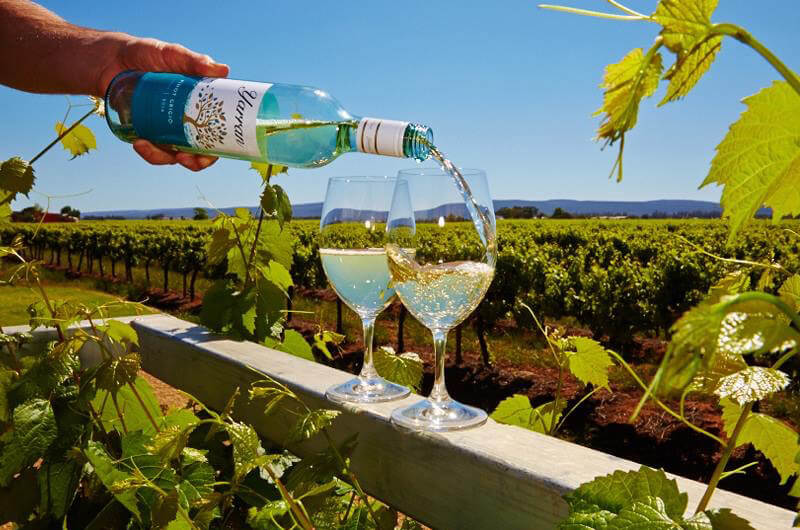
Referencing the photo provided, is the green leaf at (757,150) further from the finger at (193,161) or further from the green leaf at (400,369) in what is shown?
the finger at (193,161)

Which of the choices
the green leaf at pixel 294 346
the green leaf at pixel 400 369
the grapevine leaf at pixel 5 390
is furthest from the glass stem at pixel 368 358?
the grapevine leaf at pixel 5 390

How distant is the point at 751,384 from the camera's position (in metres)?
0.68

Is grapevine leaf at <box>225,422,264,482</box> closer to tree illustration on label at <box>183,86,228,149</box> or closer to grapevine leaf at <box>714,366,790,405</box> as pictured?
grapevine leaf at <box>714,366,790,405</box>

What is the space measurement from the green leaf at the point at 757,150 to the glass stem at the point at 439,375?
0.73 meters

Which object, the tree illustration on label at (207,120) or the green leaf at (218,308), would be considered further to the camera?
the green leaf at (218,308)

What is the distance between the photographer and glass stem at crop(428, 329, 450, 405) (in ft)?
4.11

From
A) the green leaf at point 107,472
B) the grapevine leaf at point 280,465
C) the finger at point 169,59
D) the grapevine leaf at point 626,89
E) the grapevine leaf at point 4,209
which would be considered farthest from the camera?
the finger at point 169,59

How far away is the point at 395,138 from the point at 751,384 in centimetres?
90

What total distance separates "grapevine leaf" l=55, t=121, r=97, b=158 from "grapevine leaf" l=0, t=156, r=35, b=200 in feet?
1.23

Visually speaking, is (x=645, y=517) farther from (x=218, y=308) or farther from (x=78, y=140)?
(x=78, y=140)

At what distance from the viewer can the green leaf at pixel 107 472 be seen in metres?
1.17

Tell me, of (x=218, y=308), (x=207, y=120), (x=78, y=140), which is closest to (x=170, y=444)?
(x=207, y=120)

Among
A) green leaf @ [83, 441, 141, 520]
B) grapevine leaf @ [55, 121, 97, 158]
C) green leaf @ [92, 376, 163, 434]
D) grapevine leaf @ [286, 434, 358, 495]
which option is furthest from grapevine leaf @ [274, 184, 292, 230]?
grapevine leaf @ [286, 434, 358, 495]

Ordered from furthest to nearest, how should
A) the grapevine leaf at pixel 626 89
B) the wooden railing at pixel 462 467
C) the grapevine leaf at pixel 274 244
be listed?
1. the grapevine leaf at pixel 274 244
2. the wooden railing at pixel 462 467
3. the grapevine leaf at pixel 626 89
